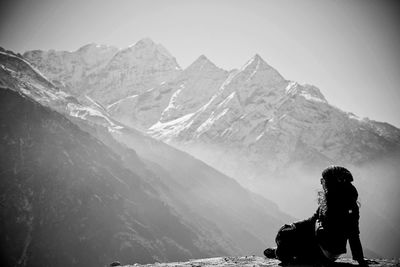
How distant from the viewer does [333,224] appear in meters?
6.11

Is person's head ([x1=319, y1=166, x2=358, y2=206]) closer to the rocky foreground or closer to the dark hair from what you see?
the dark hair

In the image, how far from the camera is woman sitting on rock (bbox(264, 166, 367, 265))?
6098 mm

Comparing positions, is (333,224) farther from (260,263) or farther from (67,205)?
(67,205)

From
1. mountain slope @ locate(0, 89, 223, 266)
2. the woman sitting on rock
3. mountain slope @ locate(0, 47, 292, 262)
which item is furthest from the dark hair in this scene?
mountain slope @ locate(0, 47, 292, 262)

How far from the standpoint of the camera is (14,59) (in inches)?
6142

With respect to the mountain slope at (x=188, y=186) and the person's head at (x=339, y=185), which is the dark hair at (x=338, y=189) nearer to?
the person's head at (x=339, y=185)

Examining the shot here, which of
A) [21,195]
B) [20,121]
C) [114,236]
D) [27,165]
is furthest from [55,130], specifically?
[114,236]

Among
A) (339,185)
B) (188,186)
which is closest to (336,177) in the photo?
(339,185)

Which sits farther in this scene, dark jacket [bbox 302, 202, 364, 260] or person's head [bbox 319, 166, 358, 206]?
person's head [bbox 319, 166, 358, 206]

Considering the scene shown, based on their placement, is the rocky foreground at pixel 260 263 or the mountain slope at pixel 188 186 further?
the mountain slope at pixel 188 186

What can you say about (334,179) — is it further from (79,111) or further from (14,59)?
(79,111)

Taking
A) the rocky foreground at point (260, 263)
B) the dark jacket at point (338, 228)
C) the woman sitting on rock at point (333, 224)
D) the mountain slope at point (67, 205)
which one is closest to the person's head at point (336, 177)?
the woman sitting on rock at point (333, 224)

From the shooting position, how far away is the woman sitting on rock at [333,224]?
20.0 feet

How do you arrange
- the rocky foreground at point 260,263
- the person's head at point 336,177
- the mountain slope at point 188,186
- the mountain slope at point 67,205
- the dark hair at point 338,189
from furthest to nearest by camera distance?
the mountain slope at point 188,186 → the mountain slope at point 67,205 → the rocky foreground at point 260,263 → the person's head at point 336,177 → the dark hair at point 338,189
